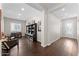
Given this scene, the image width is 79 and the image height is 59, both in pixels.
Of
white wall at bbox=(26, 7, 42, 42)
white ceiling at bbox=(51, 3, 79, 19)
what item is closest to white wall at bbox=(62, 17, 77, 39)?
white ceiling at bbox=(51, 3, 79, 19)

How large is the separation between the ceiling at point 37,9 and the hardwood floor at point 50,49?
48cm

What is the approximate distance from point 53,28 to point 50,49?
1.36 feet

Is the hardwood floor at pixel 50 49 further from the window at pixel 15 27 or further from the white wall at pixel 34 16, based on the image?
the white wall at pixel 34 16

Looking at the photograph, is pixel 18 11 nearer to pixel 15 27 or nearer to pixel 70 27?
pixel 15 27

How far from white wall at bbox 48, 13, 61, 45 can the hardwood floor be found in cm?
10

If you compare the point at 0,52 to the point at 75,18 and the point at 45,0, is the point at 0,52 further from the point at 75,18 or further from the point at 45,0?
the point at 75,18

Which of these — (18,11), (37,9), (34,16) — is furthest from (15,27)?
Answer: (37,9)

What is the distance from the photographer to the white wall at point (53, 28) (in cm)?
167

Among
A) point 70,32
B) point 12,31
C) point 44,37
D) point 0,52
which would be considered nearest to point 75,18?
point 70,32

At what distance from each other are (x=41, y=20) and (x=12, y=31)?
1.96 ft

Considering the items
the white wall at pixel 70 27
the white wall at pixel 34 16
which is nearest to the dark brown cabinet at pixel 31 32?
the white wall at pixel 34 16

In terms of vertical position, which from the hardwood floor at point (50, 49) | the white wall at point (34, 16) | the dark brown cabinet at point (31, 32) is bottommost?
the hardwood floor at point (50, 49)

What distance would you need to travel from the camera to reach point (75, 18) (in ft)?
5.20

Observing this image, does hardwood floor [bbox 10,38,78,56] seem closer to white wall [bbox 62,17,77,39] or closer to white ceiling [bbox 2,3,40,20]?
white wall [bbox 62,17,77,39]
